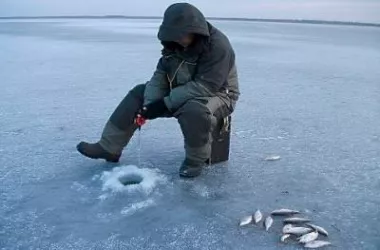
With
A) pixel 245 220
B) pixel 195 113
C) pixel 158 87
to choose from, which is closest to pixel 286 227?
pixel 245 220

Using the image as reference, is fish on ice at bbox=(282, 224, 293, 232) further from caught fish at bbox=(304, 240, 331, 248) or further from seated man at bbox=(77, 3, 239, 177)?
seated man at bbox=(77, 3, 239, 177)

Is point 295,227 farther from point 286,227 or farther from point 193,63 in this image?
point 193,63

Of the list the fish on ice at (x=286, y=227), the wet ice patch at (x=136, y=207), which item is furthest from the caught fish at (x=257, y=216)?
the wet ice patch at (x=136, y=207)

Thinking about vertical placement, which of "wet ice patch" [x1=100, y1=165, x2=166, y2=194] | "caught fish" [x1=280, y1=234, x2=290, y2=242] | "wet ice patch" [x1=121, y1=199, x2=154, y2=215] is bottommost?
"wet ice patch" [x1=100, y1=165, x2=166, y2=194]

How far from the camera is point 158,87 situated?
12.1 ft

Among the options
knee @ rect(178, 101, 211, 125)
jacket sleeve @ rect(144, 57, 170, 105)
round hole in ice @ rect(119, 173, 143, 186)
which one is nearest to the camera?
knee @ rect(178, 101, 211, 125)

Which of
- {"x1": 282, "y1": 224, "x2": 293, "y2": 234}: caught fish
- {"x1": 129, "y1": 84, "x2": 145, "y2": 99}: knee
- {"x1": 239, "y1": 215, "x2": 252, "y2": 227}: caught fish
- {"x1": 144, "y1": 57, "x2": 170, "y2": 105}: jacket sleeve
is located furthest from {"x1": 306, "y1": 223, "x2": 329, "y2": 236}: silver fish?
{"x1": 129, "y1": 84, "x2": 145, "y2": 99}: knee

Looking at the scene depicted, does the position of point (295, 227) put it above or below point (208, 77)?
below

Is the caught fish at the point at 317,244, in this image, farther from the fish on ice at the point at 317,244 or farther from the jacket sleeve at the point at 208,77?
the jacket sleeve at the point at 208,77

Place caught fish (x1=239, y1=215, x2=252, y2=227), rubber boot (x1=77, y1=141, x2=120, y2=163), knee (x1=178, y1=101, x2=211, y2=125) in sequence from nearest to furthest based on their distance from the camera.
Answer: caught fish (x1=239, y1=215, x2=252, y2=227) < knee (x1=178, y1=101, x2=211, y2=125) < rubber boot (x1=77, y1=141, x2=120, y2=163)

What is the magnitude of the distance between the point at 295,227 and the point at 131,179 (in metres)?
1.30

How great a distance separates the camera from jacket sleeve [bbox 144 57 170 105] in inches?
142

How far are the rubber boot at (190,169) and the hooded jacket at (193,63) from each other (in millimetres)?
403

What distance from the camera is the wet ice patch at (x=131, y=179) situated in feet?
10.9
